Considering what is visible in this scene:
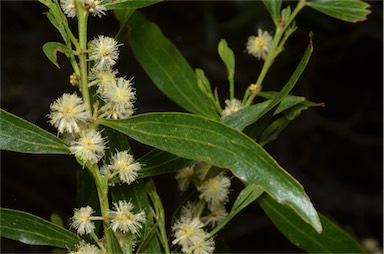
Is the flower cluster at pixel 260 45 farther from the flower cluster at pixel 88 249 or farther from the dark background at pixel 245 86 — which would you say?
the dark background at pixel 245 86

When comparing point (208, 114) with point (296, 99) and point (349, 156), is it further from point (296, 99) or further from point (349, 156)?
point (349, 156)

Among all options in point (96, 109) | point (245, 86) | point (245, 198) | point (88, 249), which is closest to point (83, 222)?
point (88, 249)

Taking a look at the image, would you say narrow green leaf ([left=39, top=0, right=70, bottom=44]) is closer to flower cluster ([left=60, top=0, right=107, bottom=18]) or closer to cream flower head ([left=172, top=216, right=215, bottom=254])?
flower cluster ([left=60, top=0, right=107, bottom=18])

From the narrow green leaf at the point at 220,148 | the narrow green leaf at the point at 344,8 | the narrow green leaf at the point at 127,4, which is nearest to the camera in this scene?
the narrow green leaf at the point at 220,148

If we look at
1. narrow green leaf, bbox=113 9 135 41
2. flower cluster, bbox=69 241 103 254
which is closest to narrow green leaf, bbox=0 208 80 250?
flower cluster, bbox=69 241 103 254

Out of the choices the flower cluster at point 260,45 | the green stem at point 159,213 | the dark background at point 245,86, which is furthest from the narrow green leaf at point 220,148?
the dark background at point 245,86
